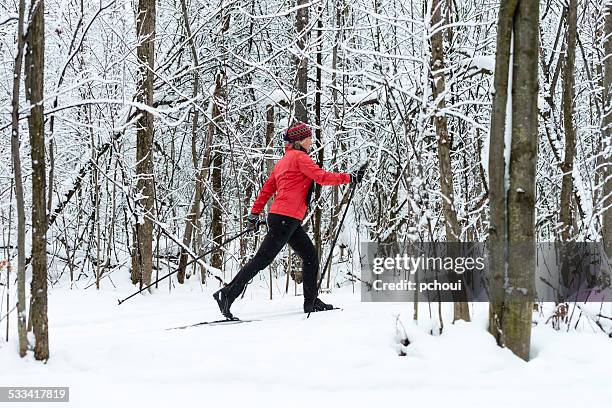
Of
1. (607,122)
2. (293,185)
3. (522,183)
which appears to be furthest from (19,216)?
(607,122)

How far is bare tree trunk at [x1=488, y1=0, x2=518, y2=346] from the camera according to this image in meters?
3.16

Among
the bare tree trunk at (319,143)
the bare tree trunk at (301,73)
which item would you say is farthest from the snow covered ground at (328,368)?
the bare tree trunk at (301,73)

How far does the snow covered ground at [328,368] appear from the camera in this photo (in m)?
2.90

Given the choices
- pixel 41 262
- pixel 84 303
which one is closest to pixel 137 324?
pixel 41 262

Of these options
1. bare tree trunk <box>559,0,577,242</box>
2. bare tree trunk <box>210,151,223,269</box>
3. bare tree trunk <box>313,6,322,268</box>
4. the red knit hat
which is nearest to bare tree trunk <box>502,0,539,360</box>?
bare tree trunk <box>559,0,577,242</box>

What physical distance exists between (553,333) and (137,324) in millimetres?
3355

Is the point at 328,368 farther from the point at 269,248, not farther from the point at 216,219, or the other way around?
the point at 216,219

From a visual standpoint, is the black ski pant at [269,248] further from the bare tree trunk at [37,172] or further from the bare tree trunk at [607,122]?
the bare tree trunk at [607,122]

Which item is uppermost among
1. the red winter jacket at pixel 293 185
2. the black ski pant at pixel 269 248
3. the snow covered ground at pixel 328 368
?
the red winter jacket at pixel 293 185

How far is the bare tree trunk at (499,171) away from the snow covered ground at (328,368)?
23 cm

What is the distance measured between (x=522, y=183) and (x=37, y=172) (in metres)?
2.74

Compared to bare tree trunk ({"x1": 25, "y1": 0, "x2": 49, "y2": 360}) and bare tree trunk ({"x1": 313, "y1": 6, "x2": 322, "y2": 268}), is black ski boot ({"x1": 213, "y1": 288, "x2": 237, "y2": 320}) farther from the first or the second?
bare tree trunk ({"x1": 25, "y1": 0, "x2": 49, "y2": 360})

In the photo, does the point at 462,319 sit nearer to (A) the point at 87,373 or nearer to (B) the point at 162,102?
(A) the point at 87,373

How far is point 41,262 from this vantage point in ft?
11.1
